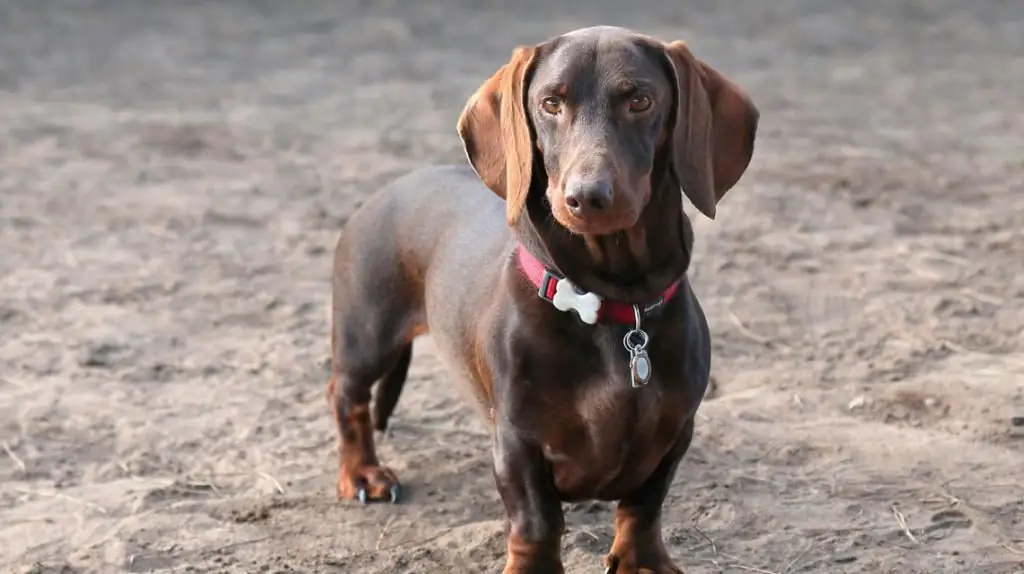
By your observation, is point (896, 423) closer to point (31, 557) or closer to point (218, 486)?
point (218, 486)

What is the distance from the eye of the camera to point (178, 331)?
227 inches

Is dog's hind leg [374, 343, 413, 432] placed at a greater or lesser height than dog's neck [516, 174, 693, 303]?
lesser

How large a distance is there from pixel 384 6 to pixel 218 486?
9.39 m

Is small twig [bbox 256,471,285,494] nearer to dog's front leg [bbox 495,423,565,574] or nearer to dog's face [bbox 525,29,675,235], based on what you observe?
dog's front leg [bbox 495,423,565,574]

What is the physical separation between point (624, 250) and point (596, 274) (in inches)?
3.5

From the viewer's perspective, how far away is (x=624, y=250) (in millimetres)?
3426

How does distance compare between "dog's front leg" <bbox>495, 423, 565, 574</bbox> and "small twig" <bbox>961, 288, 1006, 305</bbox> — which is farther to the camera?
"small twig" <bbox>961, 288, 1006, 305</bbox>

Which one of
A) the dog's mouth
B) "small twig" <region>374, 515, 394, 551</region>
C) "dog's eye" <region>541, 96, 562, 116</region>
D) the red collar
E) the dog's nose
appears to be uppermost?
"dog's eye" <region>541, 96, 562, 116</region>

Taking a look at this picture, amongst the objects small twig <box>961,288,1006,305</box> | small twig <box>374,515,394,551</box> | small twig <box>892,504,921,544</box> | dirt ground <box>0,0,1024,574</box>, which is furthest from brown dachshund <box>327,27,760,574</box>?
small twig <box>961,288,1006,305</box>

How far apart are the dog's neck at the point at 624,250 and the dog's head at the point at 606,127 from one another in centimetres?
8

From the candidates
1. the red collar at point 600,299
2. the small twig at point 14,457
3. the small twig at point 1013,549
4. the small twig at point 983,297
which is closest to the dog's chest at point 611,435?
the red collar at point 600,299

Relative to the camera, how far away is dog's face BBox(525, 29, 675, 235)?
3.08m

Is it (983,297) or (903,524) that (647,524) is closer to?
(903,524)

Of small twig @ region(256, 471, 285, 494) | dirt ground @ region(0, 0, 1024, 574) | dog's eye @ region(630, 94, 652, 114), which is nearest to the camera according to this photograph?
dog's eye @ region(630, 94, 652, 114)
